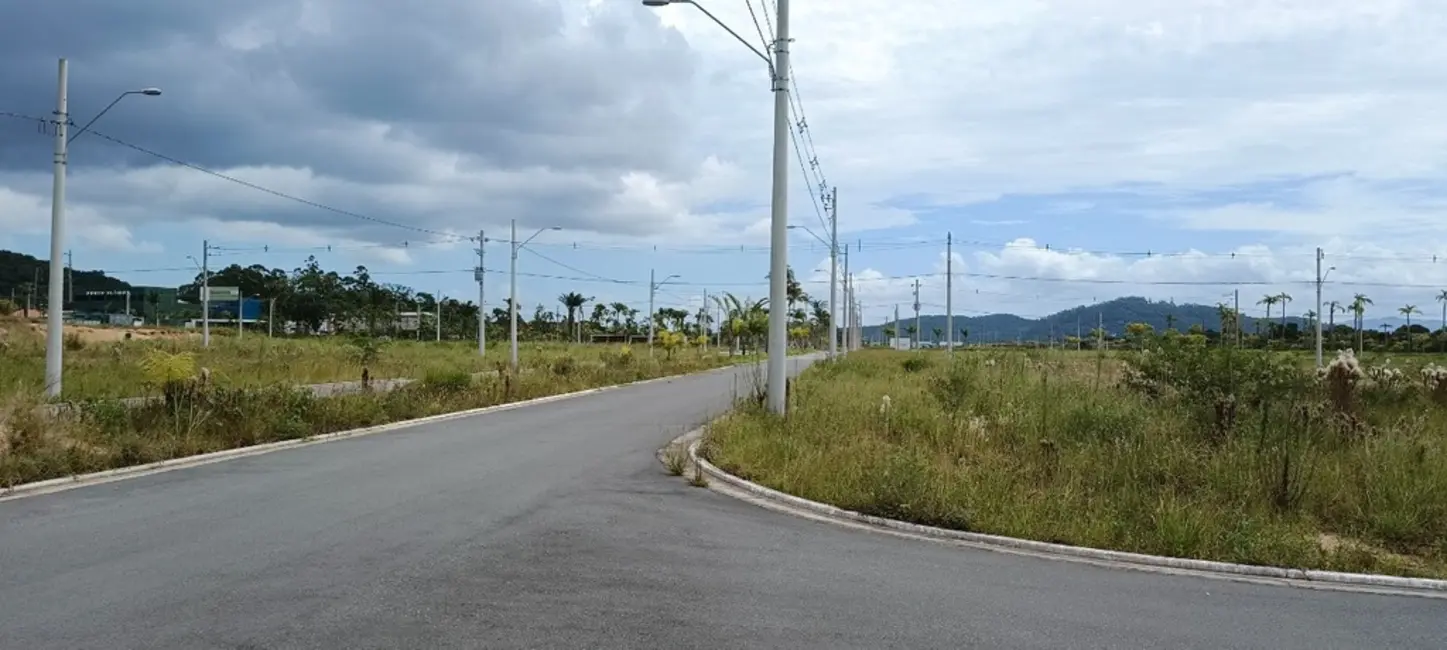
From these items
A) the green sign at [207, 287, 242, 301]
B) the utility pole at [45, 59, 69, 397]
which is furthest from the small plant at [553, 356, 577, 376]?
the green sign at [207, 287, 242, 301]

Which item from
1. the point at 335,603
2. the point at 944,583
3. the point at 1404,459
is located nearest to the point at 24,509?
the point at 335,603

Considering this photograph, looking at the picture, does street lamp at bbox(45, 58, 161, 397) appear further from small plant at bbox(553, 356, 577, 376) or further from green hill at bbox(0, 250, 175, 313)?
green hill at bbox(0, 250, 175, 313)

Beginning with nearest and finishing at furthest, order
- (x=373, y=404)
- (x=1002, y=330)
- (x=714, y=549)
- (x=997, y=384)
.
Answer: (x=714, y=549) → (x=373, y=404) → (x=997, y=384) → (x=1002, y=330)

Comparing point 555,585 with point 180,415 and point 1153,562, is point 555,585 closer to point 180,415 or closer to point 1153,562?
point 1153,562

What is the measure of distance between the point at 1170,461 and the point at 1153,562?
9.90ft

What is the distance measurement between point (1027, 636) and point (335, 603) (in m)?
4.33

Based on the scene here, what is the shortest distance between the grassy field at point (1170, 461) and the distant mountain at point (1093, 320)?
3963 cm

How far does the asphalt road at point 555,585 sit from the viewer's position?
5.94 meters

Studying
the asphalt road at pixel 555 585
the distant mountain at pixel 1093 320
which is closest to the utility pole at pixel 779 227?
the asphalt road at pixel 555 585

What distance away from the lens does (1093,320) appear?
12331cm

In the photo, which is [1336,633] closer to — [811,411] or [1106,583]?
[1106,583]

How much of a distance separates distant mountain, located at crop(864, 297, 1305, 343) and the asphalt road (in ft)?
161

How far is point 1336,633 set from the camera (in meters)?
6.36

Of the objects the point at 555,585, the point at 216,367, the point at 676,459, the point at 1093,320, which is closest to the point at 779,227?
the point at 676,459
